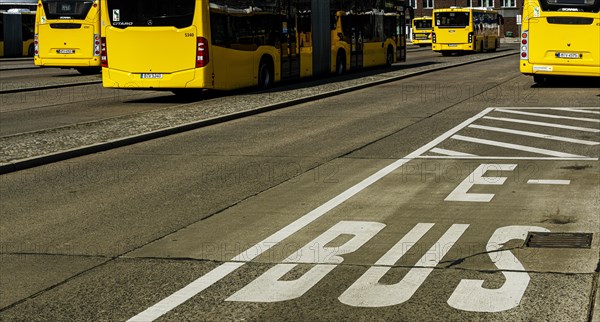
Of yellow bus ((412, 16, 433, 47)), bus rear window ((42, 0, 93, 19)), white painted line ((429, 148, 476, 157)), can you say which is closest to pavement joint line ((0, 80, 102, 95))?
bus rear window ((42, 0, 93, 19))

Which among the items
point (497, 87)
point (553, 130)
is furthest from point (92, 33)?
point (553, 130)

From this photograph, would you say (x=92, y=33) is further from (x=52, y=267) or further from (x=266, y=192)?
(x=52, y=267)

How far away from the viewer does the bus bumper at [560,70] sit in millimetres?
28188

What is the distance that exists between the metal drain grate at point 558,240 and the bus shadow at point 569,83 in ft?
70.3

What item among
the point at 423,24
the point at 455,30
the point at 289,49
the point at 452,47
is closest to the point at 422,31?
the point at 423,24

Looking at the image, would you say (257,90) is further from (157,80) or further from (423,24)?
(423,24)

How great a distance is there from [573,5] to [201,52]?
10.6 m

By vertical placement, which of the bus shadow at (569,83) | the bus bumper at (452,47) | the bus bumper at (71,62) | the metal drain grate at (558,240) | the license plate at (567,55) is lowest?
the bus bumper at (452,47)

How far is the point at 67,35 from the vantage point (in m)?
37.5

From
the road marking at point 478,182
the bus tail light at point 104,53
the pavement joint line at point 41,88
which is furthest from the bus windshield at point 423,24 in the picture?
the road marking at point 478,182

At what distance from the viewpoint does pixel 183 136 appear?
1767 centimetres

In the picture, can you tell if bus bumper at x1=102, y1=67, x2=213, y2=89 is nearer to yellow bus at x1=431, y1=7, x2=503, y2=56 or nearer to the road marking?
the road marking

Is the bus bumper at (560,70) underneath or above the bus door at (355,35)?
underneath

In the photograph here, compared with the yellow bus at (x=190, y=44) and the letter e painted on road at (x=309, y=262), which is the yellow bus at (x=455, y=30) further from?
the letter e painted on road at (x=309, y=262)
